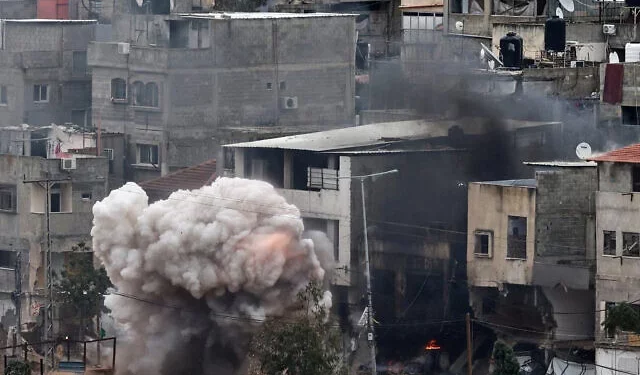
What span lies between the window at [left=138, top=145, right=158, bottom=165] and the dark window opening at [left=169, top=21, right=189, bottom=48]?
3.09 metres

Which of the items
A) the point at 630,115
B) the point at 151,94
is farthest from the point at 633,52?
the point at 151,94

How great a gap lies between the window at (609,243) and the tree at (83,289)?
15.0m

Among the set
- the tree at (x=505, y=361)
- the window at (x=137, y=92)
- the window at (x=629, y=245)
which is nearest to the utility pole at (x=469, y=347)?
the tree at (x=505, y=361)

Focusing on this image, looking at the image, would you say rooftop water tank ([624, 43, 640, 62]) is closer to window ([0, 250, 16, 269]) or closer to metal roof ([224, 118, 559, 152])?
metal roof ([224, 118, 559, 152])

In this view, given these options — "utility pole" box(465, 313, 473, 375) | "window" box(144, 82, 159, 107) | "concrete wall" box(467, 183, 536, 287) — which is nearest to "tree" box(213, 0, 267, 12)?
"window" box(144, 82, 159, 107)

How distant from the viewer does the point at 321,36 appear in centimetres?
7906

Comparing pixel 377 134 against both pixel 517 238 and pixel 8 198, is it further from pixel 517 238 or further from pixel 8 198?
pixel 8 198

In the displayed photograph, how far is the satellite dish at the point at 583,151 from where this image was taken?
217 ft

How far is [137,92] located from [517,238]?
61.0 ft

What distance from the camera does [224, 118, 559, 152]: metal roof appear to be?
68312 mm

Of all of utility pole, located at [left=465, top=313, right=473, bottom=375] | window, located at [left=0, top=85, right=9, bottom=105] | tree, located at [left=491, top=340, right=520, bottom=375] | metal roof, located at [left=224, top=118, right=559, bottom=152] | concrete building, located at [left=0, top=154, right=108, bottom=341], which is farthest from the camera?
window, located at [left=0, top=85, right=9, bottom=105]

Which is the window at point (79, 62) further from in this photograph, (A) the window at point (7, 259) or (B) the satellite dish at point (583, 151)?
(B) the satellite dish at point (583, 151)

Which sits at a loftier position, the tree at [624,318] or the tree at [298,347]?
the tree at [624,318]

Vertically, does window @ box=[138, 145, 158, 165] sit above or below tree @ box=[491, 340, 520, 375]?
above
